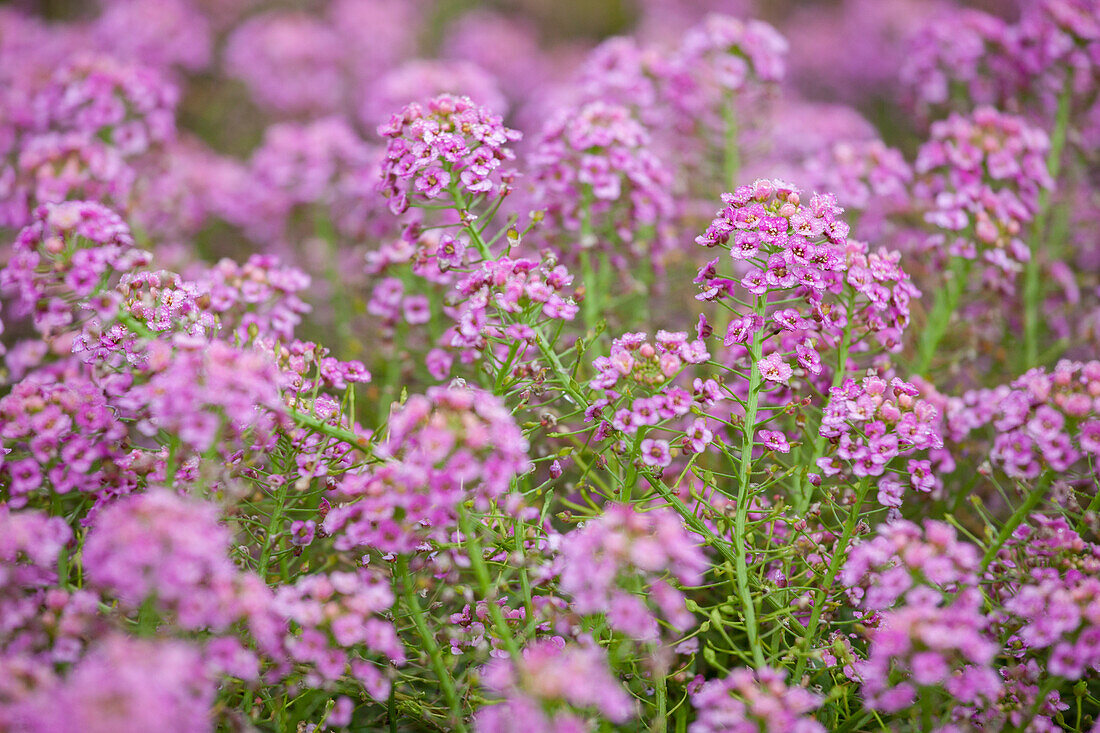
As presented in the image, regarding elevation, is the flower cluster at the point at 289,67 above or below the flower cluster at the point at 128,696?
above

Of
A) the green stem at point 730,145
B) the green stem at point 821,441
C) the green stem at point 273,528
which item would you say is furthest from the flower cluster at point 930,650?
the green stem at point 730,145

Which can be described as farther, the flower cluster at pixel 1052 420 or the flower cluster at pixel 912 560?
the flower cluster at pixel 1052 420

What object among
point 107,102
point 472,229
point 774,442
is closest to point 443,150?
point 472,229

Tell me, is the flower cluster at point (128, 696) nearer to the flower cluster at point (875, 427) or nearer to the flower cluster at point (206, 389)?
the flower cluster at point (206, 389)

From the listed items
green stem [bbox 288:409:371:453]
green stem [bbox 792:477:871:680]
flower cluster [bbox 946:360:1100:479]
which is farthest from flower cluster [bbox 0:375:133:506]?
flower cluster [bbox 946:360:1100:479]

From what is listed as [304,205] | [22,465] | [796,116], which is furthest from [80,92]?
[796,116]
